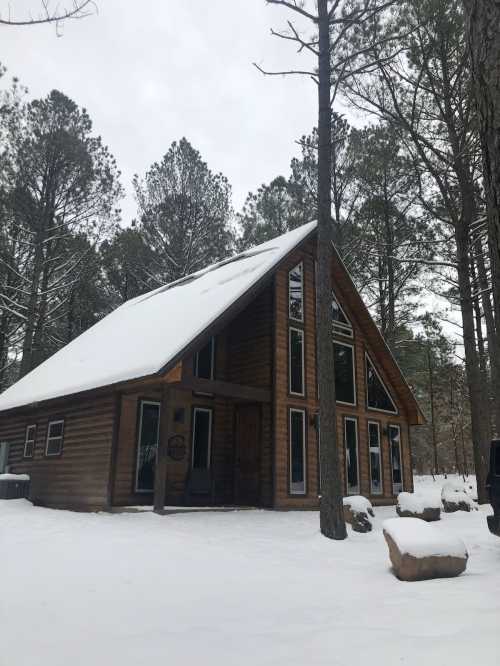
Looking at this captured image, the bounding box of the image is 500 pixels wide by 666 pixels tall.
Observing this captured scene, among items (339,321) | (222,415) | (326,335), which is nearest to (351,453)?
(339,321)

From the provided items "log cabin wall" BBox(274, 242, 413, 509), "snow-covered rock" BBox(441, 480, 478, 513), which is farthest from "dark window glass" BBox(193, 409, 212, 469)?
"snow-covered rock" BBox(441, 480, 478, 513)

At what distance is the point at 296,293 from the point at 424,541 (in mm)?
9035

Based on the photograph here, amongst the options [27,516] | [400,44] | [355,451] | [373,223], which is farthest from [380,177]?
[27,516]

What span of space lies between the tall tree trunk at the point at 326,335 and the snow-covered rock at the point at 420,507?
2551mm

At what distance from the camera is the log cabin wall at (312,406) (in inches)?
468

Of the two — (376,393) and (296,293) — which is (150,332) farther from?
(376,393)

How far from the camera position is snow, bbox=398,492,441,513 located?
10.2 meters

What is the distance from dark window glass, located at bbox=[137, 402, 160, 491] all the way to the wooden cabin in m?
0.02

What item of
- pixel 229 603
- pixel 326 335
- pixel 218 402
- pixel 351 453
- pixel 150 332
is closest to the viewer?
pixel 229 603

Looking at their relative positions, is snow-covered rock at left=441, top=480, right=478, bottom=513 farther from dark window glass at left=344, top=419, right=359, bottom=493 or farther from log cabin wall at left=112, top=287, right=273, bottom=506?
log cabin wall at left=112, top=287, right=273, bottom=506

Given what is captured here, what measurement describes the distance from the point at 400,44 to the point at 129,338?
31.4 feet

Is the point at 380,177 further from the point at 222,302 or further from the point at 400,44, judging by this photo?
the point at 222,302

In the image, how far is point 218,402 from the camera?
1300 cm

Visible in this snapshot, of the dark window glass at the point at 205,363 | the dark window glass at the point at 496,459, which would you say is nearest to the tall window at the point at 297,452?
the dark window glass at the point at 205,363
